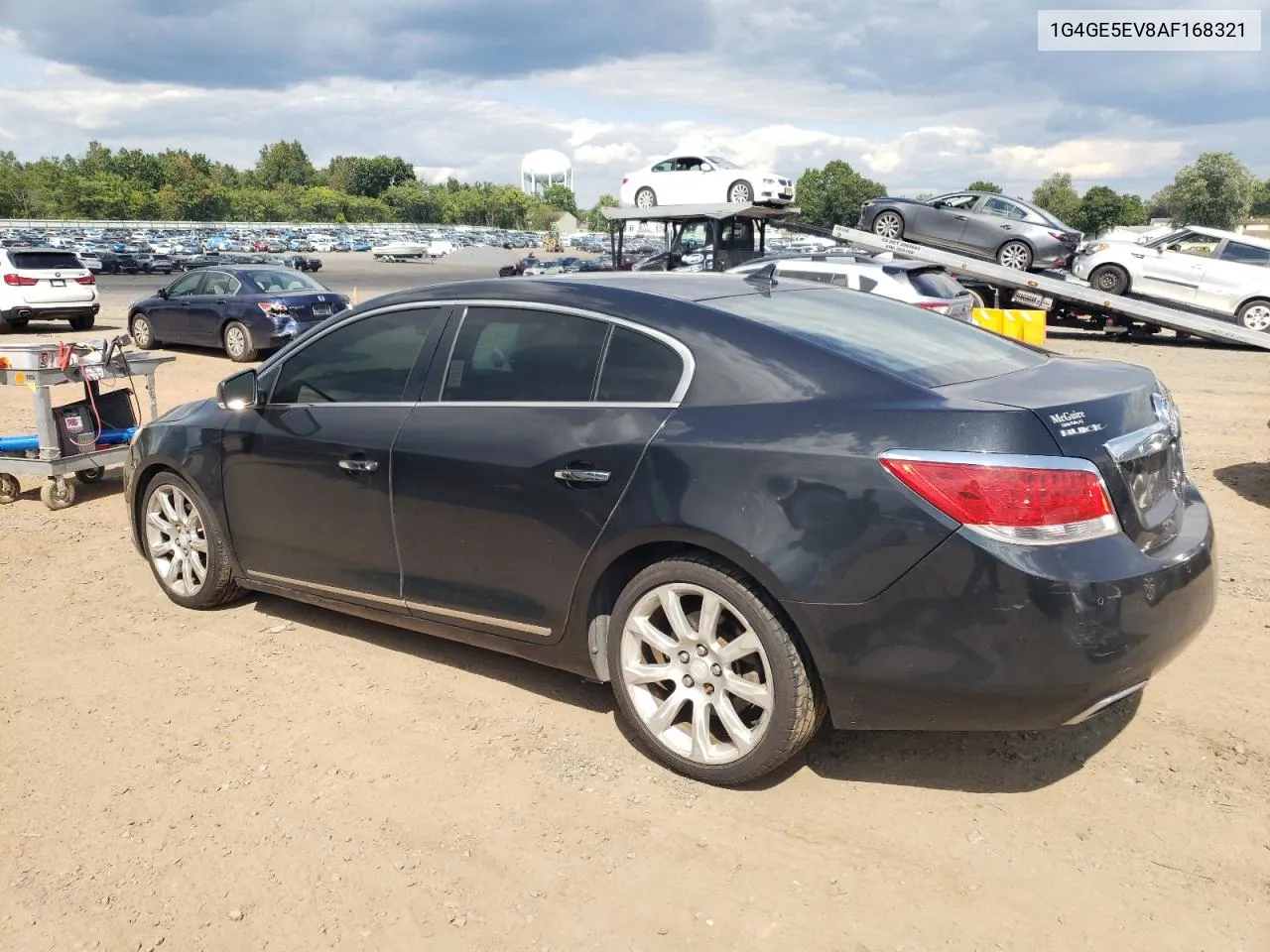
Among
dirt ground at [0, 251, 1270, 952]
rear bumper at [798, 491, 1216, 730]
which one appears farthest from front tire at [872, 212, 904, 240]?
rear bumper at [798, 491, 1216, 730]

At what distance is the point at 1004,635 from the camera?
277cm

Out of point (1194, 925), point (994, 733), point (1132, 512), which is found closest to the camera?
point (1194, 925)

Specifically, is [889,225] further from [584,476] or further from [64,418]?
[584,476]

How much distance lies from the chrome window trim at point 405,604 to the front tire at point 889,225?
18.3m

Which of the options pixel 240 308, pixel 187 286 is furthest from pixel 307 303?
pixel 187 286

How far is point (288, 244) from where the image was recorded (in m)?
96.6

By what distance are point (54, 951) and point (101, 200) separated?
134 meters

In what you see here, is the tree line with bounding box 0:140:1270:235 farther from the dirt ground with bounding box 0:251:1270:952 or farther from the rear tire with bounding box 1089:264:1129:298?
the dirt ground with bounding box 0:251:1270:952

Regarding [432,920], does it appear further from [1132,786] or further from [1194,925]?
[1132,786]

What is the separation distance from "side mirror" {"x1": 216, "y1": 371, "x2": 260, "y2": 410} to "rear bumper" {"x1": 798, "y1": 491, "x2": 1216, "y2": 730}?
9.04ft

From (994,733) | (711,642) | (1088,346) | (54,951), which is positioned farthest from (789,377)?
(1088,346)

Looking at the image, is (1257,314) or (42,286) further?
(42,286)

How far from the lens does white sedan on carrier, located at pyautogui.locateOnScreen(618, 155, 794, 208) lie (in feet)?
68.1

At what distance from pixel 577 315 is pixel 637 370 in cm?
37
